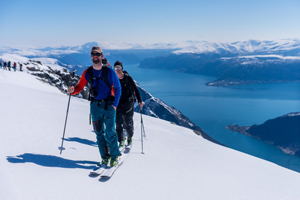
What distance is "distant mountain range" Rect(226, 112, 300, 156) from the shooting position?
409 ft

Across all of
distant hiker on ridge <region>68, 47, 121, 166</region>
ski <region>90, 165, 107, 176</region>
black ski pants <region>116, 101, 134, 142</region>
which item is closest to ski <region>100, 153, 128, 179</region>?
ski <region>90, 165, 107, 176</region>

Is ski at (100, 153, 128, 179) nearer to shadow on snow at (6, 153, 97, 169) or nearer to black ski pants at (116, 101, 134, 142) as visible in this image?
shadow on snow at (6, 153, 97, 169)

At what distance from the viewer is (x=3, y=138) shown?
477cm

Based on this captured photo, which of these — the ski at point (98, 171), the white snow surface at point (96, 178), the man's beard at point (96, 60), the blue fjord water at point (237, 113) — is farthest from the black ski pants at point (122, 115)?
the blue fjord water at point (237, 113)

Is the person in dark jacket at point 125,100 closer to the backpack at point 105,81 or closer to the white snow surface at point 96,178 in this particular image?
the white snow surface at point 96,178

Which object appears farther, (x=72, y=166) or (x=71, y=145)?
(x=71, y=145)

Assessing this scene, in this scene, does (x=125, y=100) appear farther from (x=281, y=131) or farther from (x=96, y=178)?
(x=281, y=131)

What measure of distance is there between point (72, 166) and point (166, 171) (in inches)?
93.2

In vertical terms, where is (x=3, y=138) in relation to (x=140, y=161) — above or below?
above

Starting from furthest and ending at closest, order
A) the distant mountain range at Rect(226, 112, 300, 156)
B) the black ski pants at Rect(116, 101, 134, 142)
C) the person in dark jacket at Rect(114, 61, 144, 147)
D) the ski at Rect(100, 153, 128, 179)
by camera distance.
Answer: the distant mountain range at Rect(226, 112, 300, 156) < the black ski pants at Rect(116, 101, 134, 142) < the person in dark jacket at Rect(114, 61, 144, 147) < the ski at Rect(100, 153, 128, 179)

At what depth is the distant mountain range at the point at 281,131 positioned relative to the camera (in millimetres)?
124562

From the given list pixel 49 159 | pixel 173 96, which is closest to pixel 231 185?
pixel 49 159

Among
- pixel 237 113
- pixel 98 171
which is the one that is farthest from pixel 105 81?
pixel 237 113

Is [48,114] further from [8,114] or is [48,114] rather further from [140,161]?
[140,161]
